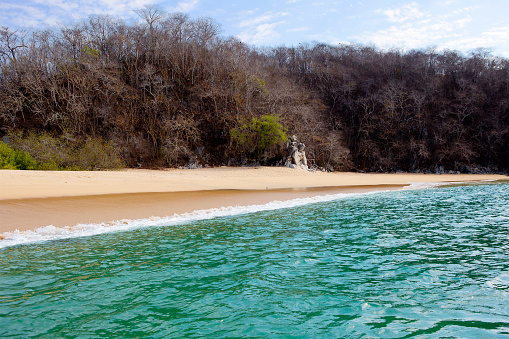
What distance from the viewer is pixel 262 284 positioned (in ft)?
15.5

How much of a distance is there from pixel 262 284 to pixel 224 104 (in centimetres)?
3134

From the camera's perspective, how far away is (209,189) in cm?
1711

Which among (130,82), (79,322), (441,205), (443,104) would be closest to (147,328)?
(79,322)

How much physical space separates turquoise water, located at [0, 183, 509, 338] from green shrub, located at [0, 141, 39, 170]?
16.8 m

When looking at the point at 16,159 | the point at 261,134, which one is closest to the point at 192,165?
the point at 261,134

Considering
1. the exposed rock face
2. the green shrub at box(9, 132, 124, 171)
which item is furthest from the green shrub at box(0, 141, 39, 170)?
the exposed rock face

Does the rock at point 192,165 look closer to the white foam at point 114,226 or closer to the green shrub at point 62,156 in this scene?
the green shrub at point 62,156

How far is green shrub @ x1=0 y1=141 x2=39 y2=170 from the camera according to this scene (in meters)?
19.9

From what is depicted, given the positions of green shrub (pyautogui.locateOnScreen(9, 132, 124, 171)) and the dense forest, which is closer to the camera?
green shrub (pyautogui.locateOnScreen(9, 132, 124, 171))

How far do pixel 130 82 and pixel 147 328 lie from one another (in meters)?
35.0

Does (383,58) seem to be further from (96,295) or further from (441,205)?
(96,295)

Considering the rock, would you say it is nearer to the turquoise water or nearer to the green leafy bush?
the green leafy bush

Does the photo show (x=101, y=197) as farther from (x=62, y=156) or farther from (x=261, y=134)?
(x=261, y=134)

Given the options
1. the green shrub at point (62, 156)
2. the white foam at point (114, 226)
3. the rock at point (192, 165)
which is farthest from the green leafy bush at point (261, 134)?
the white foam at point (114, 226)
